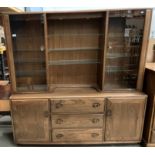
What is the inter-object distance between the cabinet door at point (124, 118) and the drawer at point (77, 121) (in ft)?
0.43

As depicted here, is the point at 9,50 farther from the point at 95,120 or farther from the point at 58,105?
the point at 95,120

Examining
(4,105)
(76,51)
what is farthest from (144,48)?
(4,105)

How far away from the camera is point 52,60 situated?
2193 millimetres

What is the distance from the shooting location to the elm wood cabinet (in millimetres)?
1873

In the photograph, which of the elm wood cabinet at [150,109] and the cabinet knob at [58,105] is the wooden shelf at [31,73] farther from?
the elm wood cabinet at [150,109]

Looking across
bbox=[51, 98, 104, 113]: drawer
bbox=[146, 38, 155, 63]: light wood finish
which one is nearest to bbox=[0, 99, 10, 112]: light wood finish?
bbox=[51, 98, 104, 113]: drawer

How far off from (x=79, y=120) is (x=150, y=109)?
918 mm

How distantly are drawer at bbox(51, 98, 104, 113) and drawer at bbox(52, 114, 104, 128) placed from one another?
73mm

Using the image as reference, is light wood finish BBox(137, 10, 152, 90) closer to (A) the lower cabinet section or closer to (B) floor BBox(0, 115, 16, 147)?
(A) the lower cabinet section

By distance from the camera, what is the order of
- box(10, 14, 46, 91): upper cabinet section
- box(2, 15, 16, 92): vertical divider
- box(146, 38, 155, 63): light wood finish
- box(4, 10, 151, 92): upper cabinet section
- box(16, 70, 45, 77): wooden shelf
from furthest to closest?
box(146, 38, 155, 63): light wood finish < box(16, 70, 45, 77): wooden shelf < box(10, 14, 46, 91): upper cabinet section < box(4, 10, 151, 92): upper cabinet section < box(2, 15, 16, 92): vertical divider

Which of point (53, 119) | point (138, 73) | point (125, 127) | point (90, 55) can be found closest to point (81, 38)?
point (90, 55)

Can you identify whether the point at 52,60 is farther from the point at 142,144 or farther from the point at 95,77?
the point at 142,144

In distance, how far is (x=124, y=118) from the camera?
199 centimetres

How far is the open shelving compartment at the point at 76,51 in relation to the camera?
206 cm
